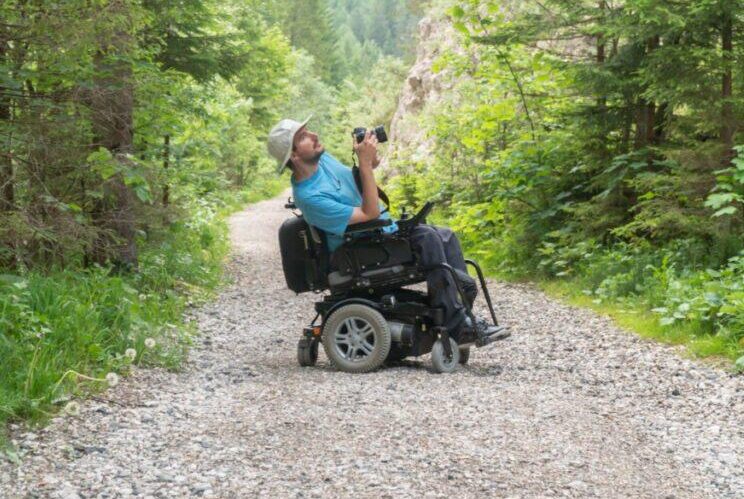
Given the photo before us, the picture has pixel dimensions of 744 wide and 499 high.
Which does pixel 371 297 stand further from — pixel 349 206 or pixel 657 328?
pixel 657 328

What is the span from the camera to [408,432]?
4746mm

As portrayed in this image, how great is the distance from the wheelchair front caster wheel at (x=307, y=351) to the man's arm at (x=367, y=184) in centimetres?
108

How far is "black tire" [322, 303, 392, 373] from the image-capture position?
6.39 metres

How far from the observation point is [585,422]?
5164 mm

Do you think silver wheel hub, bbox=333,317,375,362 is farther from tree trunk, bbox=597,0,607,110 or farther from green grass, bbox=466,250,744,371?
tree trunk, bbox=597,0,607,110

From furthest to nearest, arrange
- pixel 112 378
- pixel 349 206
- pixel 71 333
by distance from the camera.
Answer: pixel 349 206 < pixel 71 333 < pixel 112 378

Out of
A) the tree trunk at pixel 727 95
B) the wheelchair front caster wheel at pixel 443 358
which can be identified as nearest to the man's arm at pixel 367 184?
the wheelchair front caster wheel at pixel 443 358

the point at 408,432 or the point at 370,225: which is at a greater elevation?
the point at 370,225

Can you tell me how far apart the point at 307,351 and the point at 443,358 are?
113 centimetres

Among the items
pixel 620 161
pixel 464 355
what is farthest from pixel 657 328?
pixel 620 161

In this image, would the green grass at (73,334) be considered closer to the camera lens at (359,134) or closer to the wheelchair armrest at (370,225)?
the wheelchair armrest at (370,225)

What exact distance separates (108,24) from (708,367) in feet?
17.0

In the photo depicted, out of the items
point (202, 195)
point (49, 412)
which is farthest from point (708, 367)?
point (202, 195)

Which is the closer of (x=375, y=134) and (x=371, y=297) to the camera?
(x=375, y=134)
